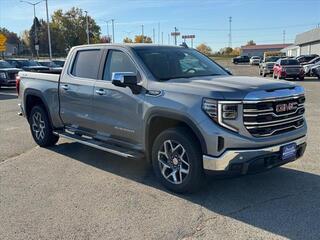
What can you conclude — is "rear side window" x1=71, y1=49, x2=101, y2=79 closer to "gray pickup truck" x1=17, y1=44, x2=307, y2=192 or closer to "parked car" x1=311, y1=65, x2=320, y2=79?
"gray pickup truck" x1=17, y1=44, x2=307, y2=192

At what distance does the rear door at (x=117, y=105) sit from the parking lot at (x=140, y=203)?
0.71m

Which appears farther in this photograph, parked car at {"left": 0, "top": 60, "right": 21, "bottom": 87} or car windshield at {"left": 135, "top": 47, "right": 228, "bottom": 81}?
parked car at {"left": 0, "top": 60, "right": 21, "bottom": 87}

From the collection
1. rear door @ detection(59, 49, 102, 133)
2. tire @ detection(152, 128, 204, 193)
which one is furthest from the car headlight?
rear door @ detection(59, 49, 102, 133)

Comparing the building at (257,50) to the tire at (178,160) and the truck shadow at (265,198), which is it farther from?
the tire at (178,160)

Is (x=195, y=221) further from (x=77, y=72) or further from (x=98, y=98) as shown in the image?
(x=77, y=72)

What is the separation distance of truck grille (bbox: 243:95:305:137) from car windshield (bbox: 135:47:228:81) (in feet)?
4.70

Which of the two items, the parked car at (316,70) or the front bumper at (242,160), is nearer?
the front bumper at (242,160)

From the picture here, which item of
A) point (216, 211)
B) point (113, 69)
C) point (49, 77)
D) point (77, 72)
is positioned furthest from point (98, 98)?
point (216, 211)

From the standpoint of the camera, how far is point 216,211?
4.79 m

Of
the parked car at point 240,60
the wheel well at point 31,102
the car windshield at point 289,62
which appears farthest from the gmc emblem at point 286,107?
the parked car at point 240,60

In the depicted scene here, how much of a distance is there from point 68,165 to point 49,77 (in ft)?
5.90

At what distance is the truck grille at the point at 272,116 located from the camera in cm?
470

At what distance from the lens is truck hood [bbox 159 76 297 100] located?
15.4ft

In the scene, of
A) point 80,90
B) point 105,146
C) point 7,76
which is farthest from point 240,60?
point 105,146
